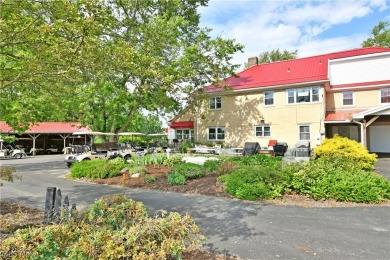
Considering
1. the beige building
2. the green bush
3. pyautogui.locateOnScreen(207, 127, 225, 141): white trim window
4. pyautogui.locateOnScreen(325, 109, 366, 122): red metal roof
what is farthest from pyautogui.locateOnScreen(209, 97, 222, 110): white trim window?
the green bush

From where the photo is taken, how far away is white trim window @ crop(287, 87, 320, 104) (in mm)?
21797

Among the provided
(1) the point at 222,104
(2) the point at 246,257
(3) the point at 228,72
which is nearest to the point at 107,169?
(2) the point at 246,257

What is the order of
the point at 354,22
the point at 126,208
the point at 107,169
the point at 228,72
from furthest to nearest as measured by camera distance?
1. the point at 228,72
2. the point at 354,22
3. the point at 107,169
4. the point at 126,208

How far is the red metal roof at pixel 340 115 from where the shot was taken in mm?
21078

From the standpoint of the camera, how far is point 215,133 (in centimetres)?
2711

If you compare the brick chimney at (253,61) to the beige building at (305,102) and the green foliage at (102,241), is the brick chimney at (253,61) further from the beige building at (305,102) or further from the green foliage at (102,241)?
the green foliage at (102,241)

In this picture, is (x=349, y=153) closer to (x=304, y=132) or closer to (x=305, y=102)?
(x=304, y=132)

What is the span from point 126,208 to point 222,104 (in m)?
23.3

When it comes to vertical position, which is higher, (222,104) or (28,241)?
(222,104)

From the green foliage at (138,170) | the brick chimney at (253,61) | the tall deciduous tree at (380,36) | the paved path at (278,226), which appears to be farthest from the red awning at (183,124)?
the tall deciduous tree at (380,36)

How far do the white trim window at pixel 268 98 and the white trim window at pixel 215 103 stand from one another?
468 cm

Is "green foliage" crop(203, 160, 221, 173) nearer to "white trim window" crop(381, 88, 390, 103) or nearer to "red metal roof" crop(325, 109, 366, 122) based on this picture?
"red metal roof" crop(325, 109, 366, 122)

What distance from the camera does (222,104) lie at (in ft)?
88.5

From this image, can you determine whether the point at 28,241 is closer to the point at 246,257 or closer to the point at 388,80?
the point at 246,257
